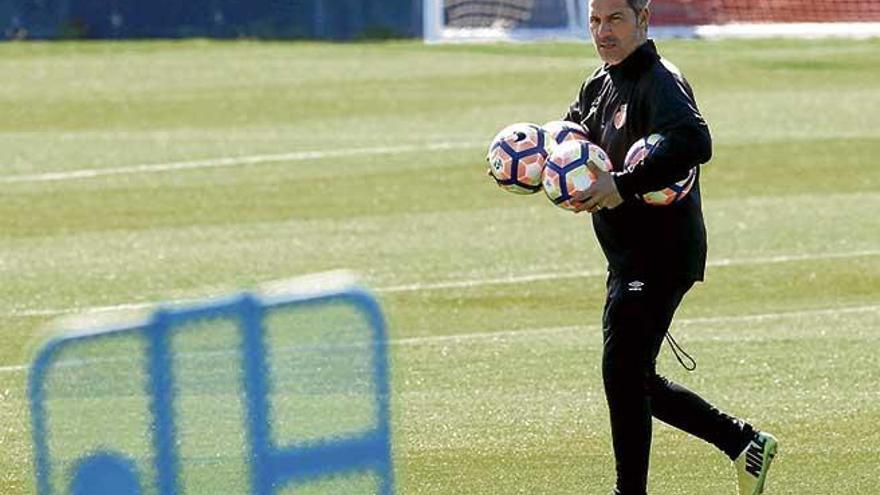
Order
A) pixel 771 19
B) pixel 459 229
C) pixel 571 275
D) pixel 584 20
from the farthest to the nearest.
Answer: pixel 771 19 < pixel 584 20 < pixel 459 229 < pixel 571 275

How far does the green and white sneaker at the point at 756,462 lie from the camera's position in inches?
326

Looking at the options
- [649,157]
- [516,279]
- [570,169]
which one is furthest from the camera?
[516,279]

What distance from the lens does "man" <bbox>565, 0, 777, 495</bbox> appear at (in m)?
7.68

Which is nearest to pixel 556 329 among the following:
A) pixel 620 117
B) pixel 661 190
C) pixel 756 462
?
pixel 756 462

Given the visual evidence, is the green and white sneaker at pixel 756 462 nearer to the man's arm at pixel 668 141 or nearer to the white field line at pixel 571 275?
the man's arm at pixel 668 141

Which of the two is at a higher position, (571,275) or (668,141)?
(668,141)

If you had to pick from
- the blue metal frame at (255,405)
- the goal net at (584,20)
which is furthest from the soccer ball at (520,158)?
the goal net at (584,20)

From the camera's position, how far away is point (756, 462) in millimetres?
8297

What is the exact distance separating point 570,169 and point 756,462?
1.50 meters

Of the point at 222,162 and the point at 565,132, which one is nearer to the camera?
the point at 565,132

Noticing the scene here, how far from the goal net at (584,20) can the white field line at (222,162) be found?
7.88 meters

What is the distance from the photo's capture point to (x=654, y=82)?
7684 millimetres

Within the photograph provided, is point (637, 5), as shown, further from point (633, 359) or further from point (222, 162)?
point (222, 162)

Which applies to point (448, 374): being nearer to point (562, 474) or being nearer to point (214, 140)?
point (562, 474)
